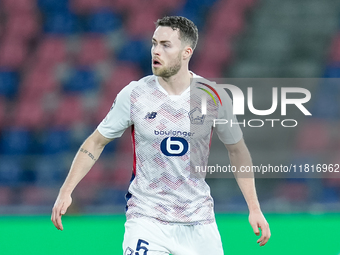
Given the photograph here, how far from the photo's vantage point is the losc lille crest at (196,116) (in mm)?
3238

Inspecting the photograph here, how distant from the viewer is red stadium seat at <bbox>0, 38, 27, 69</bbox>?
977 cm

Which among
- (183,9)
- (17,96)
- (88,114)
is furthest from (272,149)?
(17,96)

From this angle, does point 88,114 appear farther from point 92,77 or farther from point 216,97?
point 216,97

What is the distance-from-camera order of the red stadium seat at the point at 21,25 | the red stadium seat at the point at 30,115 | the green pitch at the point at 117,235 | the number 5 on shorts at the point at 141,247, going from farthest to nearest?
the red stadium seat at the point at 21,25
the red stadium seat at the point at 30,115
the green pitch at the point at 117,235
the number 5 on shorts at the point at 141,247

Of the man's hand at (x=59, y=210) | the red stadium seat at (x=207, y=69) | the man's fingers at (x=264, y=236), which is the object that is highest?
the red stadium seat at (x=207, y=69)

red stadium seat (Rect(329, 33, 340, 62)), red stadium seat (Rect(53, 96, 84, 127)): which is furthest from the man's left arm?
red stadium seat (Rect(329, 33, 340, 62))

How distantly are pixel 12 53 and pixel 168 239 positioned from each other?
299 inches

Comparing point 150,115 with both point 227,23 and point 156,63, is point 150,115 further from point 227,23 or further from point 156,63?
point 227,23

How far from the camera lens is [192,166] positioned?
3189mm

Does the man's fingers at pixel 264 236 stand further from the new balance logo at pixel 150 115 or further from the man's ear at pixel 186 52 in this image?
the man's ear at pixel 186 52

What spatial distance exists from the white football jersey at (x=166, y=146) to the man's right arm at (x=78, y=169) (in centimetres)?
8

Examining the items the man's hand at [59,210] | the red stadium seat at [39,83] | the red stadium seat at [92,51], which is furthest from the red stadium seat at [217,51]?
the man's hand at [59,210]

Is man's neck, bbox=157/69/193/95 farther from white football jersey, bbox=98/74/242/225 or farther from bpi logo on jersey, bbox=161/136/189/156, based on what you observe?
bpi logo on jersey, bbox=161/136/189/156

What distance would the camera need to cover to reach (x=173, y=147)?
3172 millimetres
